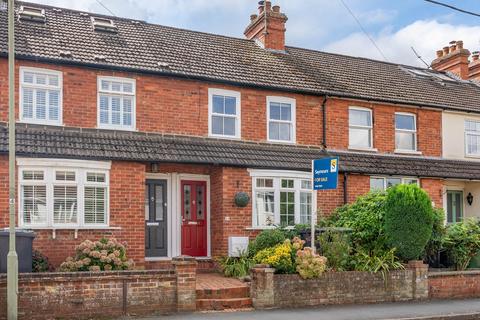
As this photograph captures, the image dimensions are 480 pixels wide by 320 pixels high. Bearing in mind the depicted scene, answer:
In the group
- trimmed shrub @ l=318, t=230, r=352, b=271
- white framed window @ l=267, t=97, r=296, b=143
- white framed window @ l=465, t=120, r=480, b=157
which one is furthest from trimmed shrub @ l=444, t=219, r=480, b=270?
white framed window @ l=465, t=120, r=480, b=157

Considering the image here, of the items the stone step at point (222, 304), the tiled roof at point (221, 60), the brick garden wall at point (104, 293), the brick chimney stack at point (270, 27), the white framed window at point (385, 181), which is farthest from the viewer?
Answer: the brick chimney stack at point (270, 27)

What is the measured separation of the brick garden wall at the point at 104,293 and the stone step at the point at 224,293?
486 mm

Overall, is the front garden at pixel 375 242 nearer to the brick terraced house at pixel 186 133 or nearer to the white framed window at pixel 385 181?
the brick terraced house at pixel 186 133

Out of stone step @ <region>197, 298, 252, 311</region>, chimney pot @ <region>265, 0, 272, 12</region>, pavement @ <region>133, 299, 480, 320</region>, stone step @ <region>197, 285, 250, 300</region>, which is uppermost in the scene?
chimney pot @ <region>265, 0, 272, 12</region>

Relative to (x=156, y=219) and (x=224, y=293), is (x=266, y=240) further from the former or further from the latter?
(x=156, y=219)

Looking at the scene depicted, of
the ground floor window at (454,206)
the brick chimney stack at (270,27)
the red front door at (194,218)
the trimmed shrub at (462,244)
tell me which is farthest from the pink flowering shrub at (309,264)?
the ground floor window at (454,206)

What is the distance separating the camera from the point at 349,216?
15.9 meters

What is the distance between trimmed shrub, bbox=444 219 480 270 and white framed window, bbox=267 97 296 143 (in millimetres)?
5267

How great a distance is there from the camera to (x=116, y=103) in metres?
15.4

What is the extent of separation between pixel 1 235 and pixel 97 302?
218cm

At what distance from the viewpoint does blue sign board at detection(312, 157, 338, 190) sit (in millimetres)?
13234

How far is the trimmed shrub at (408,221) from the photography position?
13.9 m

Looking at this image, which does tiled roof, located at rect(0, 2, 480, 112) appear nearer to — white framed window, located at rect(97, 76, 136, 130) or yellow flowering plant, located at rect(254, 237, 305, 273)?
white framed window, located at rect(97, 76, 136, 130)

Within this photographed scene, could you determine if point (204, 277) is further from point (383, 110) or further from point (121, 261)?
point (383, 110)
